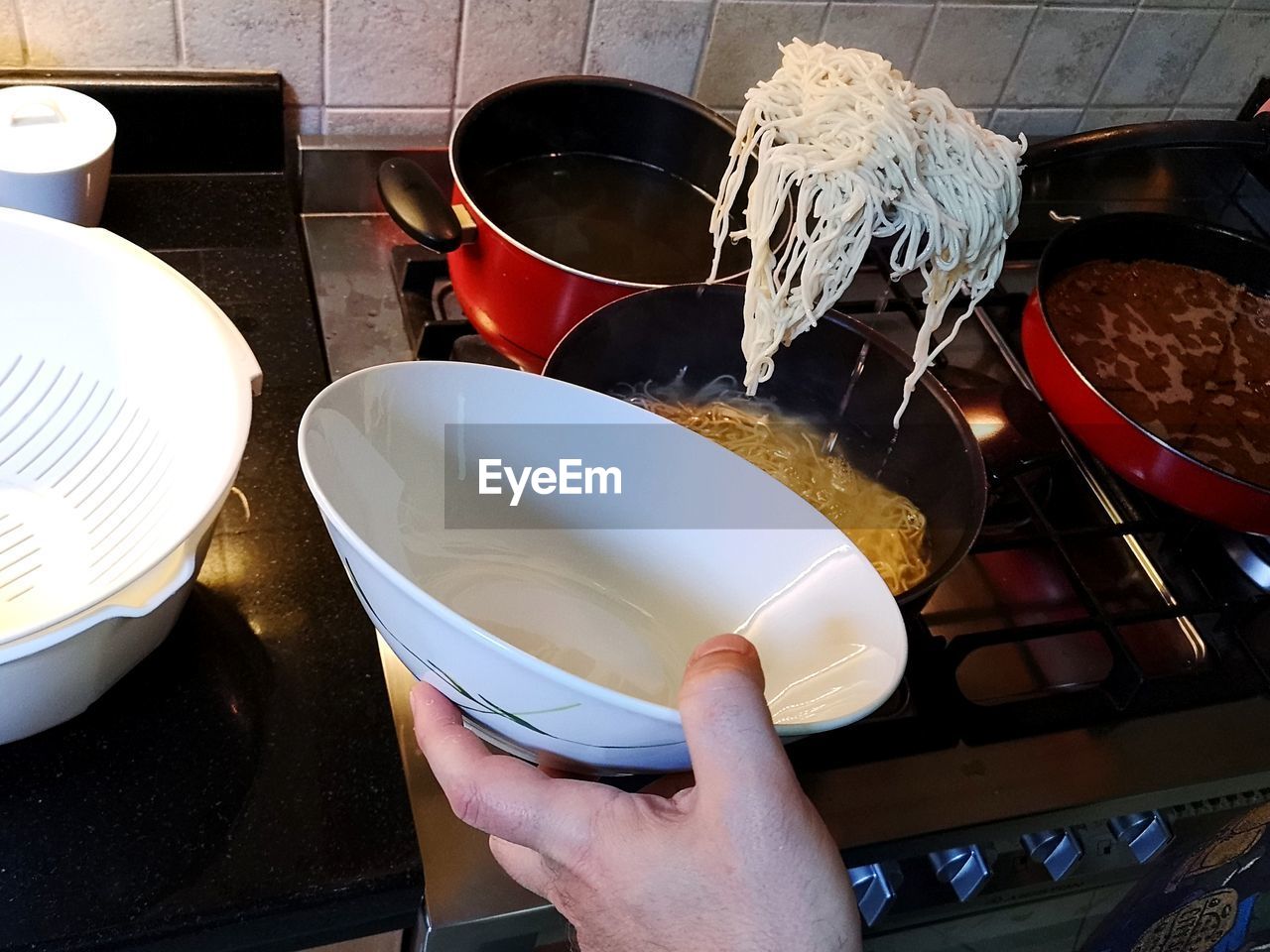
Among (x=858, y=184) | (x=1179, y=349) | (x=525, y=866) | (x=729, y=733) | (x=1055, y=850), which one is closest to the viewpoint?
(x=729, y=733)

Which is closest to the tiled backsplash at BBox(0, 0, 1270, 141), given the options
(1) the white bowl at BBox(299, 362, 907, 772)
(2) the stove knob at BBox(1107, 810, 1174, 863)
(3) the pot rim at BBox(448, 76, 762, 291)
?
(3) the pot rim at BBox(448, 76, 762, 291)

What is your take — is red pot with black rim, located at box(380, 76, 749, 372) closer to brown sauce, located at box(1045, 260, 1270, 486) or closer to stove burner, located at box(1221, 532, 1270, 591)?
brown sauce, located at box(1045, 260, 1270, 486)

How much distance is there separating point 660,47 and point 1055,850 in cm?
81

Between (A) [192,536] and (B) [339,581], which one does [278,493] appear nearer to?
(B) [339,581]

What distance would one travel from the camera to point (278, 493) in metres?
0.87

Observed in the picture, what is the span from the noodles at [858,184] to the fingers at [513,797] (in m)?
0.40

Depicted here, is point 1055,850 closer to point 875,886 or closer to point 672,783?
point 875,886

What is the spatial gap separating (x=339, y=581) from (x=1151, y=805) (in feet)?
2.10

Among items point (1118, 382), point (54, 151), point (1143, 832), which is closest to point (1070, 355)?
point (1118, 382)

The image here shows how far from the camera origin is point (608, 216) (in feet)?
3.45

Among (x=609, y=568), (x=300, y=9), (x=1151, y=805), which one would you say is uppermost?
(x=300, y=9)

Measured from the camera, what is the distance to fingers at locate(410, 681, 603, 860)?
1.94 ft

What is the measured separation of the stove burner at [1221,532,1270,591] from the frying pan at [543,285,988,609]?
32 centimetres

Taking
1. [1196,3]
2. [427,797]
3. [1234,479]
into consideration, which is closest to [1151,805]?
[1234,479]
